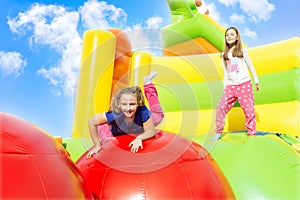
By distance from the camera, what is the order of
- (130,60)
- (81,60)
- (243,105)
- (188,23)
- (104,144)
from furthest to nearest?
(188,23) → (130,60) → (81,60) → (243,105) → (104,144)

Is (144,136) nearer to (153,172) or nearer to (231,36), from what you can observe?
(153,172)

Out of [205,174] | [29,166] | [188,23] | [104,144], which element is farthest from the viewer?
[188,23]

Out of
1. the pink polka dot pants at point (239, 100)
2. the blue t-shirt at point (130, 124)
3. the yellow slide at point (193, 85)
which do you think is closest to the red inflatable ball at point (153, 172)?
the blue t-shirt at point (130, 124)

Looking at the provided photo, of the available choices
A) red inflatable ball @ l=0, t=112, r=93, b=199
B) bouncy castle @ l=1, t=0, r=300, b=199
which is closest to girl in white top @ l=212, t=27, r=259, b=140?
bouncy castle @ l=1, t=0, r=300, b=199

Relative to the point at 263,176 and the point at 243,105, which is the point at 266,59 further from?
the point at 263,176

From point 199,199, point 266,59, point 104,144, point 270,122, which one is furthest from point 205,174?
point 266,59

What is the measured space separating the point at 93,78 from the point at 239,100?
1311 mm

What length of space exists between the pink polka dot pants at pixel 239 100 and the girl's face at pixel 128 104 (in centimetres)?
105

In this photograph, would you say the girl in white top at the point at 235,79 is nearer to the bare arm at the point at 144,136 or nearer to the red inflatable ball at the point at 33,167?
the bare arm at the point at 144,136

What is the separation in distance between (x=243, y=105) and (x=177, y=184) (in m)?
1.35

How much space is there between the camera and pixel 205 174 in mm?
1610

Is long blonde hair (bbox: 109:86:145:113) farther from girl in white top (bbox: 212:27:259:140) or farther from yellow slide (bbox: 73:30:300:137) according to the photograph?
yellow slide (bbox: 73:30:300:137)

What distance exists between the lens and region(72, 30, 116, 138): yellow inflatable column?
3.16m

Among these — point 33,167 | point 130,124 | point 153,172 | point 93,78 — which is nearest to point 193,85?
point 93,78
